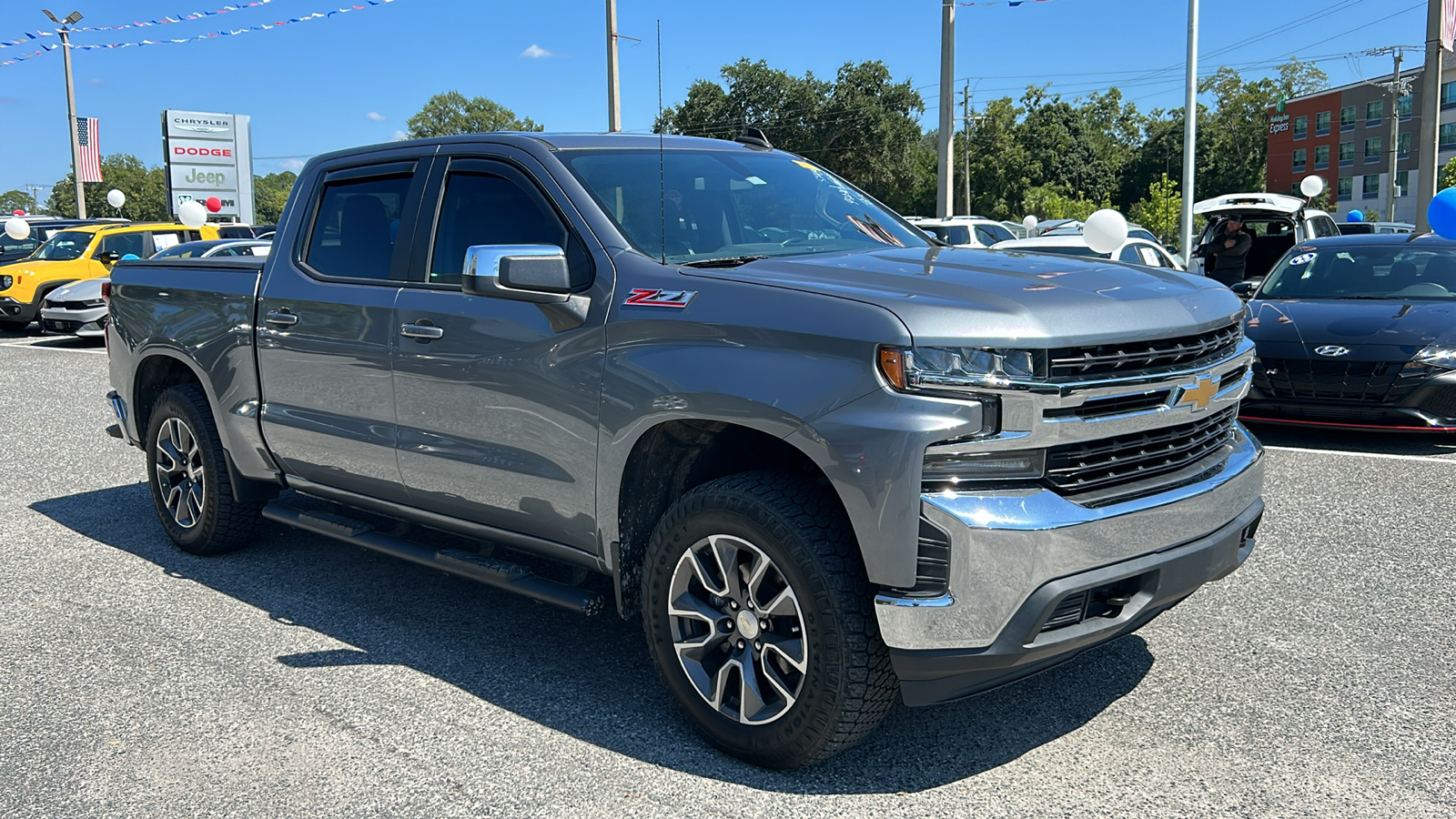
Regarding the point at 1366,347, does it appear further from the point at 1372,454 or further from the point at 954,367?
the point at 954,367

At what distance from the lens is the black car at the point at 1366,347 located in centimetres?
791

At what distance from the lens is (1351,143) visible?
82.8 m

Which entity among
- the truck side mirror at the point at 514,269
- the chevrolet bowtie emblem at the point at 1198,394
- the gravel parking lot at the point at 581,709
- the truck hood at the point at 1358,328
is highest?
the truck side mirror at the point at 514,269

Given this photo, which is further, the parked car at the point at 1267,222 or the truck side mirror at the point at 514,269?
the parked car at the point at 1267,222

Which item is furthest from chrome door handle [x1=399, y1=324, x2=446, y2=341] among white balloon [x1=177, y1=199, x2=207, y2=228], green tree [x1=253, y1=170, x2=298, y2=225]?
green tree [x1=253, y1=170, x2=298, y2=225]

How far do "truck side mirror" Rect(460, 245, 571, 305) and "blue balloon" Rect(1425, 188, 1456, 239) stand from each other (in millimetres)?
11689

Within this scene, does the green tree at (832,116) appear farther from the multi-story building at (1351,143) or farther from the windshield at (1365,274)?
the windshield at (1365,274)

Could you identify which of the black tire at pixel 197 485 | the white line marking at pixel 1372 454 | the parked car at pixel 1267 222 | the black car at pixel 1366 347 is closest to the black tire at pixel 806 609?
the black tire at pixel 197 485

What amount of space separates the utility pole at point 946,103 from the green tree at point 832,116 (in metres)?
28.4

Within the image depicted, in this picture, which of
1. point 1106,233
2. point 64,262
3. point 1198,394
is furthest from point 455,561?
point 64,262

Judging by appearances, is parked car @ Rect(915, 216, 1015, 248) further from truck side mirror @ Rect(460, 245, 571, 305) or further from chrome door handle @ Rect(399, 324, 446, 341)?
truck side mirror @ Rect(460, 245, 571, 305)

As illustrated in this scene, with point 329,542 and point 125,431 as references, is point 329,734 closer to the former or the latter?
point 329,542

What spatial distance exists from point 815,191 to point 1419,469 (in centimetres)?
500

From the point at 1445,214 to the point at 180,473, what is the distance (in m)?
12.5
